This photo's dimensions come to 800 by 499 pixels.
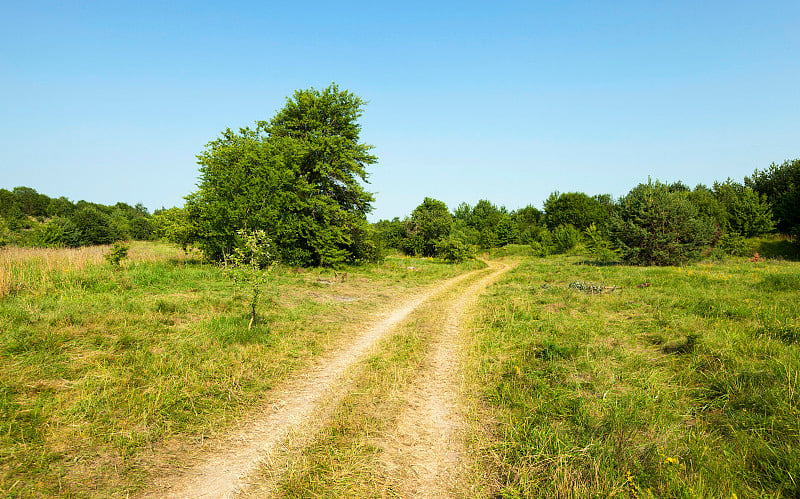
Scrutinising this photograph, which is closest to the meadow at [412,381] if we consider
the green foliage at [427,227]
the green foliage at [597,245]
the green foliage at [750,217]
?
the green foliage at [597,245]

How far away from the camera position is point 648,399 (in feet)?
16.3

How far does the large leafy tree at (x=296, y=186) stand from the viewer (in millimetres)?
18844

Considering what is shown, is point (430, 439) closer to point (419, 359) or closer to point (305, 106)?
point (419, 359)

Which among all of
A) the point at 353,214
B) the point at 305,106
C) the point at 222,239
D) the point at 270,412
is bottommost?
the point at 270,412

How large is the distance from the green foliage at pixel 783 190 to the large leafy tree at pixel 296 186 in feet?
152

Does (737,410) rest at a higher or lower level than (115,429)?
higher

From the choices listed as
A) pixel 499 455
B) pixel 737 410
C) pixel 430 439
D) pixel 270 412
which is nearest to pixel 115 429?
pixel 270 412

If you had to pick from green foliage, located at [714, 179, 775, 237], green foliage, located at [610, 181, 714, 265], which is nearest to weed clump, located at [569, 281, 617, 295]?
green foliage, located at [610, 181, 714, 265]

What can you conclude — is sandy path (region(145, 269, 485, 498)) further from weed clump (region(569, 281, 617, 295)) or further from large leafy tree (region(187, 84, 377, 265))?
large leafy tree (region(187, 84, 377, 265))

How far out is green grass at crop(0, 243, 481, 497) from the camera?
12.8ft

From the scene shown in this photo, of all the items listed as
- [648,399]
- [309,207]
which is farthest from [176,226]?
[648,399]

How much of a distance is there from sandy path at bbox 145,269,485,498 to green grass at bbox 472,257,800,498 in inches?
113

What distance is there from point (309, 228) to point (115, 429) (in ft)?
61.4

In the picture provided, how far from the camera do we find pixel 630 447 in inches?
146
